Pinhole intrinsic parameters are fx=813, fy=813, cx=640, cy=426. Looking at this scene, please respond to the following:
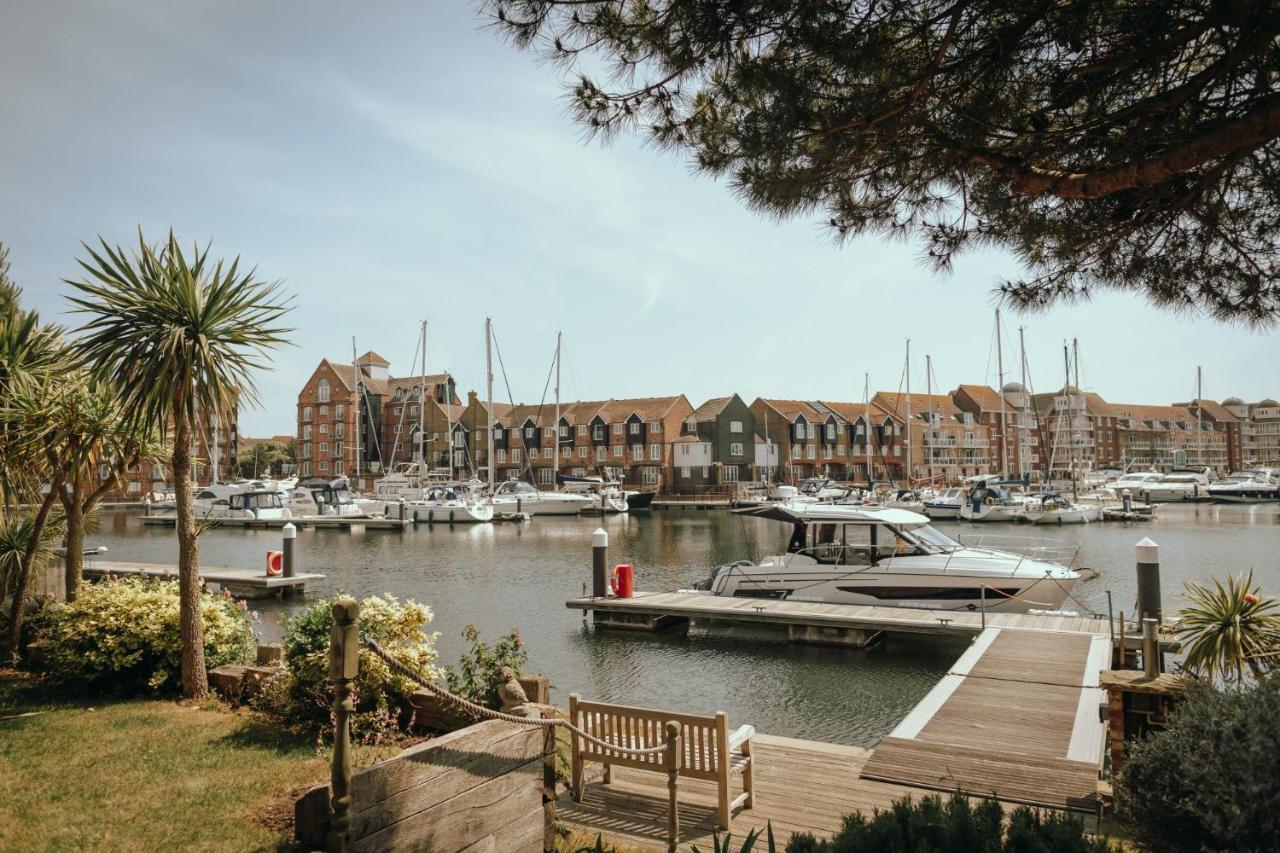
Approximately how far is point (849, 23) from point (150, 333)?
26.4ft

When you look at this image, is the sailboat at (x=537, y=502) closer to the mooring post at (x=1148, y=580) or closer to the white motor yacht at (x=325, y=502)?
the white motor yacht at (x=325, y=502)

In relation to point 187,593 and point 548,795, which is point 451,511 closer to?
point 187,593

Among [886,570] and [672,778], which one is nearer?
[672,778]

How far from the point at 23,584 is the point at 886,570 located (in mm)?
15521

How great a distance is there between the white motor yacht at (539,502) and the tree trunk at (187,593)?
1970 inches

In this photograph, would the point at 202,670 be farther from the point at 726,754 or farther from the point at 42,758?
the point at 726,754

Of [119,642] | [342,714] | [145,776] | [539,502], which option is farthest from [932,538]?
[539,502]

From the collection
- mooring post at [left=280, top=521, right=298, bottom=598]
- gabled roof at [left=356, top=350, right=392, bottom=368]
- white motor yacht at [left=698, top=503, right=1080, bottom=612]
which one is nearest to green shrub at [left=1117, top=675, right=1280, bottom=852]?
white motor yacht at [left=698, top=503, right=1080, bottom=612]

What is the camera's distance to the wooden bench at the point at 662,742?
254 inches

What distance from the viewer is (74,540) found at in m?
11.2

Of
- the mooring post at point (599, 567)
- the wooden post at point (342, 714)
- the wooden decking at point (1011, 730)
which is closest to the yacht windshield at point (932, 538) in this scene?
the wooden decking at point (1011, 730)

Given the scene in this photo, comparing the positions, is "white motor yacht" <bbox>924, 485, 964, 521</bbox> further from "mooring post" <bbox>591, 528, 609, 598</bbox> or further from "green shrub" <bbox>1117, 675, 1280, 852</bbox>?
"green shrub" <bbox>1117, 675, 1280, 852</bbox>

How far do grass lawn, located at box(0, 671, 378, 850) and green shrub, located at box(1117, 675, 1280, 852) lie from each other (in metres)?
5.25

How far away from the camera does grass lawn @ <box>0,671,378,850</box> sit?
5578 millimetres
